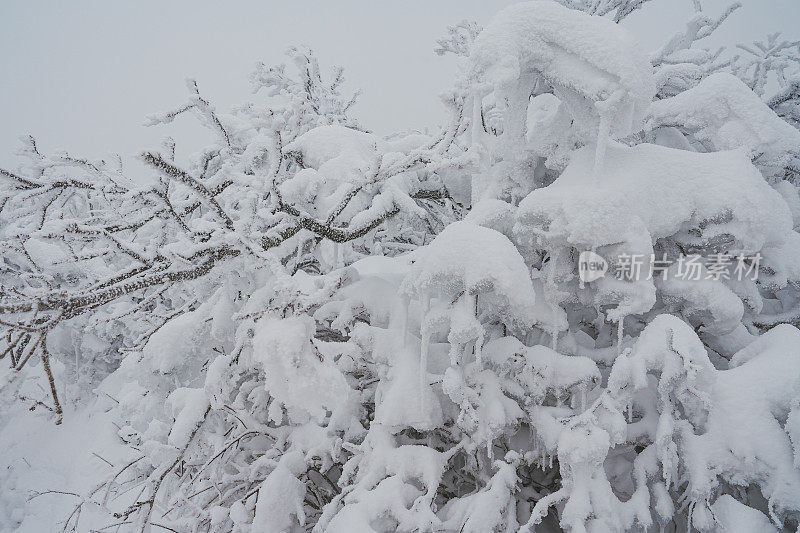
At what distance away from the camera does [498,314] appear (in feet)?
8.09

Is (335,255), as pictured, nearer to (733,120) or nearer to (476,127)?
(476,127)

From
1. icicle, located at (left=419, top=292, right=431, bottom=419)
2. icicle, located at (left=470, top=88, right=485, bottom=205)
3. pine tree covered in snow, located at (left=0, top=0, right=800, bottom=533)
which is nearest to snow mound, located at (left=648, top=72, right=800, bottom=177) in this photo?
pine tree covered in snow, located at (left=0, top=0, right=800, bottom=533)

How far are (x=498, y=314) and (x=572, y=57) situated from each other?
1.54m

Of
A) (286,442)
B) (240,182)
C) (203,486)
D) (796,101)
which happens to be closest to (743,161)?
(796,101)

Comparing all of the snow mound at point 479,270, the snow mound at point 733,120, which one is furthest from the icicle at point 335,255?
the snow mound at point 733,120

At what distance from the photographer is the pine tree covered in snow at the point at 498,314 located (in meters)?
2.01

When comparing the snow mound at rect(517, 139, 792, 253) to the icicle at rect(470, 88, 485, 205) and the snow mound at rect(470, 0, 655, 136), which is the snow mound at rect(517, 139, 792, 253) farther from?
the icicle at rect(470, 88, 485, 205)

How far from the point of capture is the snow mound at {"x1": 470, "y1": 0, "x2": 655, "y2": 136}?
2336 millimetres

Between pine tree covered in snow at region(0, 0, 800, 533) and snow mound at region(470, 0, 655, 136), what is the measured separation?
0.04ft

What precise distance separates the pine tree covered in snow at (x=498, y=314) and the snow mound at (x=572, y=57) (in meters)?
0.01

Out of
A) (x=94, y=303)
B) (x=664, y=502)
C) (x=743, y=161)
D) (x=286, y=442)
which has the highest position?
(x=94, y=303)

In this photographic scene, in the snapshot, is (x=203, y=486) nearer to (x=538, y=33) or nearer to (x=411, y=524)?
(x=411, y=524)

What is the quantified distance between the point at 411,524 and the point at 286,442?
1244 mm

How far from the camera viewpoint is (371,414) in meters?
3.08
